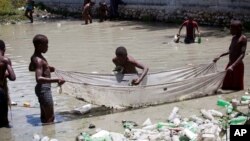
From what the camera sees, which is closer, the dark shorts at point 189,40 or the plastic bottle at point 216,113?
the plastic bottle at point 216,113

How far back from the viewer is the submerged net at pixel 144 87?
7684 mm

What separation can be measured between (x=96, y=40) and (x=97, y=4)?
9765mm

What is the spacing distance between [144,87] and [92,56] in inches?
258

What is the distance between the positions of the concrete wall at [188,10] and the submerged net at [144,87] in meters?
10.6

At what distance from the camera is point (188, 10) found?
21.6m

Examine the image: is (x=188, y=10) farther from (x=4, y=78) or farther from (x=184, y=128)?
(x=184, y=128)

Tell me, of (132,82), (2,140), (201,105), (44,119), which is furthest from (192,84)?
(2,140)

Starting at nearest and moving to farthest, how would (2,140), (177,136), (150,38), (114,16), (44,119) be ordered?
(177,136) < (2,140) < (44,119) < (150,38) < (114,16)

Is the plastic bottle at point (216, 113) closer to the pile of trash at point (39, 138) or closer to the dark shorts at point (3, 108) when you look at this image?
the pile of trash at point (39, 138)

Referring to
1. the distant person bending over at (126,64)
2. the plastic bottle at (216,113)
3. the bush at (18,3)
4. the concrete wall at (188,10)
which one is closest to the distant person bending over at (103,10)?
the concrete wall at (188,10)

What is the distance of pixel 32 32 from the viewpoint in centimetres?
2209

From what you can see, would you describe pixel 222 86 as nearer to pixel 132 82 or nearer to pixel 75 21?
pixel 132 82

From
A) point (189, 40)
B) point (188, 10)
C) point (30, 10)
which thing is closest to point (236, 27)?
point (189, 40)

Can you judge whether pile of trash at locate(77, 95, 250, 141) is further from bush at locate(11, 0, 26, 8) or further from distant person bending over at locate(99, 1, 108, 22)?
bush at locate(11, 0, 26, 8)
